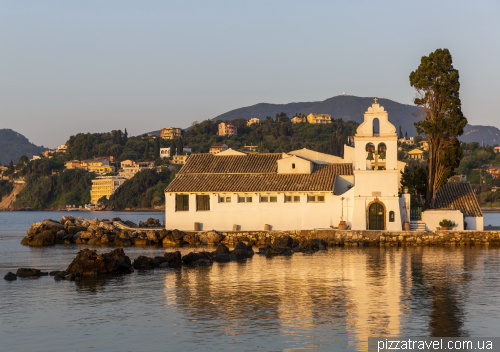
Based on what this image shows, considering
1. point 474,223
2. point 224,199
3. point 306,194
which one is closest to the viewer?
point 474,223

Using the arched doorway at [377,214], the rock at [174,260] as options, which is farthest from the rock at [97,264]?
the arched doorway at [377,214]

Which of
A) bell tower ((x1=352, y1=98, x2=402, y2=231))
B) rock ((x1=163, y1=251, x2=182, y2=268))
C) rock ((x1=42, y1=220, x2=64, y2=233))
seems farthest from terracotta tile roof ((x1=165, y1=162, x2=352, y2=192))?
rock ((x1=163, y1=251, x2=182, y2=268))

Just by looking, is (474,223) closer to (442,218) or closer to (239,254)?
(442,218)

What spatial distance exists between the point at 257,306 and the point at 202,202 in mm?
26310

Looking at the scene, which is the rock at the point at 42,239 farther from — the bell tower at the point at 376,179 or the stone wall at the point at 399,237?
the bell tower at the point at 376,179

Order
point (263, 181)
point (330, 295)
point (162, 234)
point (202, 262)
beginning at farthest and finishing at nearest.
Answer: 1. point (263, 181)
2. point (162, 234)
3. point (202, 262)
4. point (330, 295)

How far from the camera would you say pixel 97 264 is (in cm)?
2777

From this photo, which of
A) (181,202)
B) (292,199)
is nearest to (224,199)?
(181,202)

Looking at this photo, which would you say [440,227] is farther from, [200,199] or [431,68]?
[200,199]

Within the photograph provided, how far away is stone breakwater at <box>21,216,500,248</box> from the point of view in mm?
40375

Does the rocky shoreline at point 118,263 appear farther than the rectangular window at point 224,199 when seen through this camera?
No

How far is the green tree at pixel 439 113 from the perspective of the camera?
45.4 meters

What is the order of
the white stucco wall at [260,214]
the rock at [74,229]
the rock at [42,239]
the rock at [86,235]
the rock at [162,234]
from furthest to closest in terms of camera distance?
the rock at [74,229] → the rock at [86,235] → the rock at [42,239] → the rock at [162,234] → the white stucco wall at [260,214]

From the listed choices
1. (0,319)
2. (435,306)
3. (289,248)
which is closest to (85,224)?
(289,248)
